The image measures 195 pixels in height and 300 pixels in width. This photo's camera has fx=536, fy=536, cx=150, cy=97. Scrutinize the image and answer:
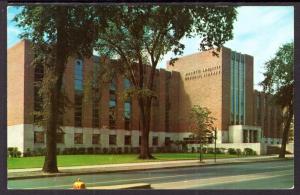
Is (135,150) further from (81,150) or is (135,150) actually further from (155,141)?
(81,150)

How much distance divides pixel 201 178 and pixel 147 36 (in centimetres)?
363

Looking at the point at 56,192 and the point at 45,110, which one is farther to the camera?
the point at 45,110

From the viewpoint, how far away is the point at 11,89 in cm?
1127

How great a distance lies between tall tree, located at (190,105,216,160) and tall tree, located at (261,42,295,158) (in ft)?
5.03

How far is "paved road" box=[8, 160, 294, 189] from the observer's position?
37.9 ft

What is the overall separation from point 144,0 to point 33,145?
5.46 m

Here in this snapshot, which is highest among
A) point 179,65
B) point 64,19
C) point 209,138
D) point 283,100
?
point 64,19

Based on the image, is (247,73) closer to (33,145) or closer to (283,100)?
(283,100)

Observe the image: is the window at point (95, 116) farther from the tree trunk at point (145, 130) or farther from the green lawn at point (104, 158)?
the tree trunk at point (145, 130)

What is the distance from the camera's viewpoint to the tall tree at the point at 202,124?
→ 40.6ft

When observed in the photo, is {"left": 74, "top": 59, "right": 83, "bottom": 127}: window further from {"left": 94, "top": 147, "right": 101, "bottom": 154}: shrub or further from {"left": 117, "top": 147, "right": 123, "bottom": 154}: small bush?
{"left": 117, "top": 147, "right": 123, "bottom": 154}: small bush

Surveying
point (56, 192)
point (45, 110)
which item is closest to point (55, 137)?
point (45, 110)

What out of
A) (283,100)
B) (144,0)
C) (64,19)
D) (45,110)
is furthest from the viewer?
(45,110)

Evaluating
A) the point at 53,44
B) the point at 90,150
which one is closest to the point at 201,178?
the point at 90,150
